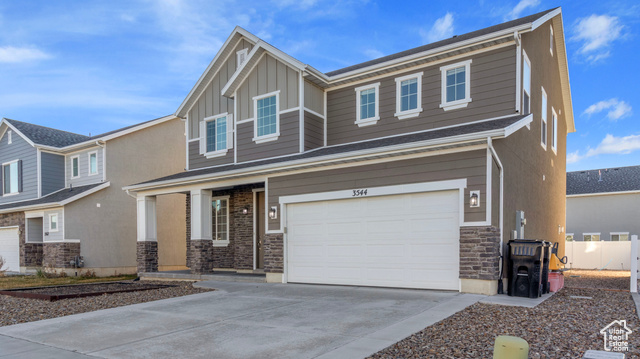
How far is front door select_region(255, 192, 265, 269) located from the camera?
15.2 meters

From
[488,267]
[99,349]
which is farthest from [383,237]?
[99,349]

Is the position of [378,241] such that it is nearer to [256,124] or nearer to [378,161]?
[378,161]

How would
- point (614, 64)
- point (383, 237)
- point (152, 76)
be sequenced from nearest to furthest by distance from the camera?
point (383, 237)
point (152, 76)
point (614, 64)

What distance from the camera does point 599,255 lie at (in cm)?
1956

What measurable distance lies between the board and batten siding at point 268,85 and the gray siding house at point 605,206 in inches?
780

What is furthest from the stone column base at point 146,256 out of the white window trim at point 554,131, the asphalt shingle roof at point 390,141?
the white window trim at point 554,131

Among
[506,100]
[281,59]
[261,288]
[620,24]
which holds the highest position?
[620,24]

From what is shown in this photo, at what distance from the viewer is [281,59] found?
13531mm

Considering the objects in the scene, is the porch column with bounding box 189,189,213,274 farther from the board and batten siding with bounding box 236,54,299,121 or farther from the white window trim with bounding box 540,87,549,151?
the white window trim with bounding box 540,87,549,151

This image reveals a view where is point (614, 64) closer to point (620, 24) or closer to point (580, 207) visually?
point (620, 24)

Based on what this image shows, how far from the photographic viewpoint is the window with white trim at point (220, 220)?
16328 mm

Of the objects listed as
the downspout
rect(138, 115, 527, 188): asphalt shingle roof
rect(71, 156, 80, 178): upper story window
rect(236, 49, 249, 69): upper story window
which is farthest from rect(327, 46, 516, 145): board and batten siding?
rect(71, 156, 80, 178): upper story window

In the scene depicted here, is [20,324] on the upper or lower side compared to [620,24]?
lower

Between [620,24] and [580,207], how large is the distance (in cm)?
1078
